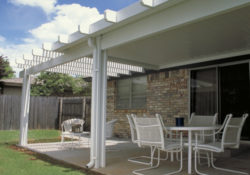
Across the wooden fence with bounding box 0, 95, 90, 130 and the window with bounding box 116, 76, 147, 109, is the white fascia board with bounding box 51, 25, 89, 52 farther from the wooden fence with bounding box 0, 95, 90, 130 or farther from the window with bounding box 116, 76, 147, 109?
the wooden fence with bounding box 0, 95, 90, 130

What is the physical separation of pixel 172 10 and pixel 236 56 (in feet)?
11.2

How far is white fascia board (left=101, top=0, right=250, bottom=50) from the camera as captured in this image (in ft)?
9.83

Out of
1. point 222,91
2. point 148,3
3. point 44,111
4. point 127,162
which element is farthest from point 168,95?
point 44,111

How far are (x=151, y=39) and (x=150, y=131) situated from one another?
1.93 meters

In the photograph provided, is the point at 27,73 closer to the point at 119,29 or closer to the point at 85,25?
the point at 85,25

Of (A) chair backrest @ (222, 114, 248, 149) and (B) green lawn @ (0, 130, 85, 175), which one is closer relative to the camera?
(A) chair backrest @ (222, 114, 248, 149)

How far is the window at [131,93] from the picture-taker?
9185 millimetres

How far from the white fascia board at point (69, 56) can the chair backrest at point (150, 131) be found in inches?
76.7

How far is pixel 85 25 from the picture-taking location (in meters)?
4.59

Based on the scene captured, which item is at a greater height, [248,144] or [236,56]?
[236,56]

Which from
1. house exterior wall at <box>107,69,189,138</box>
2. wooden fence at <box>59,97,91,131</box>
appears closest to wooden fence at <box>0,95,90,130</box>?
wooden fence at <box>59,97,91,131</box>

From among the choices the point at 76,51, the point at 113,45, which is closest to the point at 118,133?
the point at 76,51

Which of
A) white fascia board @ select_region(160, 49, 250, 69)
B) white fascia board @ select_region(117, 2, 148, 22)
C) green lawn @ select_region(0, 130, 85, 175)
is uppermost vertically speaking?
white fascia board @ select_region(117, 2, 148, 22)

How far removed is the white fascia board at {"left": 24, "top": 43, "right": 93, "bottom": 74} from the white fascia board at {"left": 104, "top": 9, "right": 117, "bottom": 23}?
1380 millimetres
